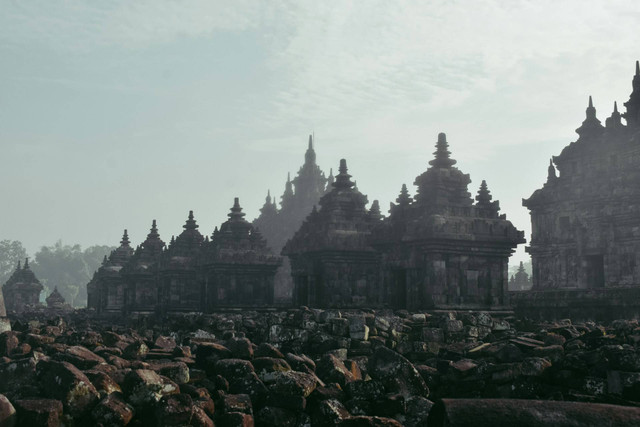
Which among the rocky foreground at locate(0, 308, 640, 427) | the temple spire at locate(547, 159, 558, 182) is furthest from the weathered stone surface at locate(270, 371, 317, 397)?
the temple spire at locate(547, 159, 558, 182)

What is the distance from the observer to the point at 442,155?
1802cm

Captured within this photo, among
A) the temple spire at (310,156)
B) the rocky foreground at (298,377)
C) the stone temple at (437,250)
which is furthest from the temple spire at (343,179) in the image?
the temple spire at (310,156)

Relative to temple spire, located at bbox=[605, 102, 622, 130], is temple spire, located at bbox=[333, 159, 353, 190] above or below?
below

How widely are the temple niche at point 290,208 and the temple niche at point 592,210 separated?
28.6 metres

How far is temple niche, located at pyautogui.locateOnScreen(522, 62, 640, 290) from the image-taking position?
32.2 m

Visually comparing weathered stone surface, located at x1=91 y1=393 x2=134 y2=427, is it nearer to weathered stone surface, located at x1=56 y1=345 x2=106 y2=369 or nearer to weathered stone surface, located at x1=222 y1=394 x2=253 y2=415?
weathered stone surface, located at x1=222 y1=394 x2=253 y2=415

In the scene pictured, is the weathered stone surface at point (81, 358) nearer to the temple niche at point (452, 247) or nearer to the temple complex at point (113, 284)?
the temple niche at point (452, 247)

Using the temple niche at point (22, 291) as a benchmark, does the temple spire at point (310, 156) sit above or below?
above

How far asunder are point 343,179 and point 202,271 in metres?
6.90

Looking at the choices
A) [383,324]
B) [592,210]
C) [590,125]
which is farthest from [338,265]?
[590,125]

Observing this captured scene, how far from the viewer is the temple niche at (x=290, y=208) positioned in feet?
241

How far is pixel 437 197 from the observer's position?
55.2 ft

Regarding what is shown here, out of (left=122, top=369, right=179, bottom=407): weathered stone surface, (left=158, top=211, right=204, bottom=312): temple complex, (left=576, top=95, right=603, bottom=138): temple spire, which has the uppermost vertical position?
(left=576, top=95, right=603, bottom=138): temple spire

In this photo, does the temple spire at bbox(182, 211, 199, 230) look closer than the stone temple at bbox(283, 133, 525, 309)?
No
